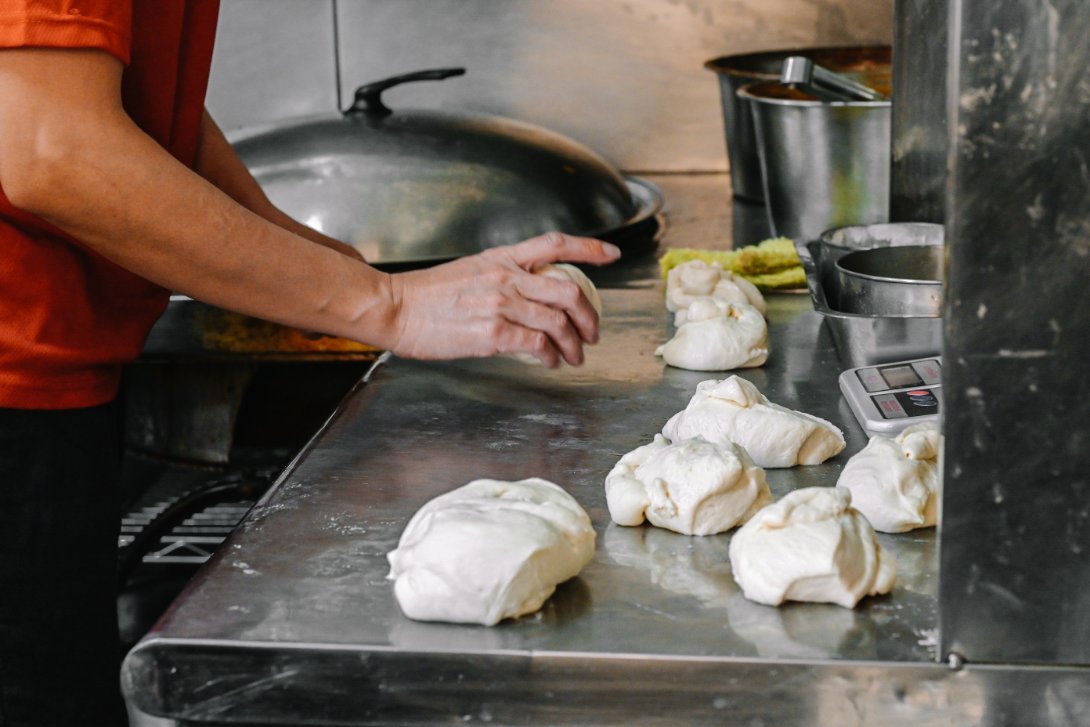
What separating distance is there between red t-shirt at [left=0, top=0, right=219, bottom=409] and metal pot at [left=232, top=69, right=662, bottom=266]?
0.50 m

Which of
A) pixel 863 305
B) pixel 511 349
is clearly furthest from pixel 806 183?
pixel 511 349

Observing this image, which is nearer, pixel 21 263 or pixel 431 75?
pixel 21 263

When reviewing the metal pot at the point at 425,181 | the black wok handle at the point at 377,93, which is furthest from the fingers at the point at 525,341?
the black wok handle at the point at 377,93

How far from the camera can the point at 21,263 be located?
3.81 feet

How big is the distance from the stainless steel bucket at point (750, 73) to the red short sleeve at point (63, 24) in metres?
1.40

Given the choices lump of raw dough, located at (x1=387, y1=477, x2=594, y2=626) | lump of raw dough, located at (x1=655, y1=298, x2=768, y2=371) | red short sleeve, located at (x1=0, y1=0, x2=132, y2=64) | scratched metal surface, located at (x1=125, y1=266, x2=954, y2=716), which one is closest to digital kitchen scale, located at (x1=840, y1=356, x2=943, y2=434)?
scratched metal surface, located at (x1=125, y1=266, x2=954, y2=716)

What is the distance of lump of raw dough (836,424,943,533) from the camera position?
94 centimetres

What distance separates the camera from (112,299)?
4.19 ft

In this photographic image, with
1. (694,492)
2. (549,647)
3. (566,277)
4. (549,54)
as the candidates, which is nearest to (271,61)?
(549,54)

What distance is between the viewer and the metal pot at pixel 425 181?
1.82m

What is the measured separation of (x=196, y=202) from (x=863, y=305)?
0.70m

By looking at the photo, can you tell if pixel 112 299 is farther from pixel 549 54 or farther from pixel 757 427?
pixel 549 54

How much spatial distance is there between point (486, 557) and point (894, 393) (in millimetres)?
563

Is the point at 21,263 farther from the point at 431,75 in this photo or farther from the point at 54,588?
the point at 431,75
